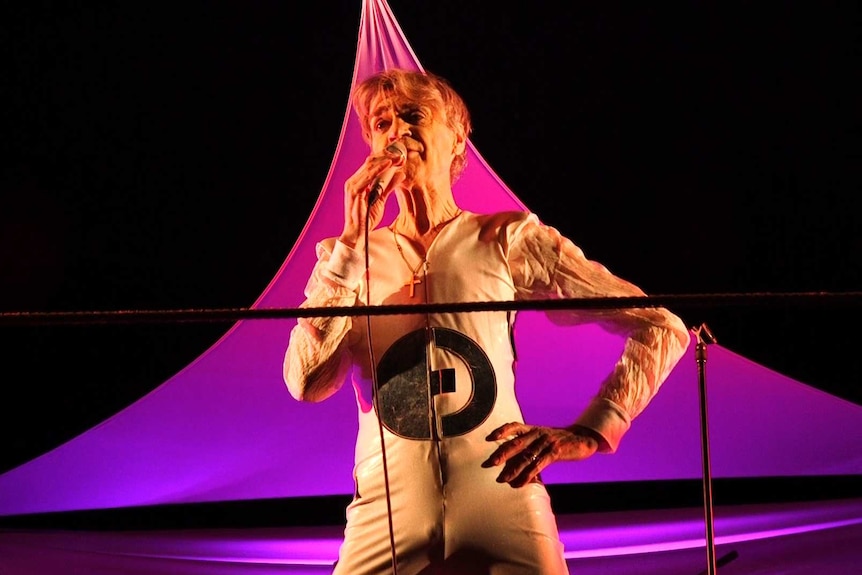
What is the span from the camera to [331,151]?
10.3ft

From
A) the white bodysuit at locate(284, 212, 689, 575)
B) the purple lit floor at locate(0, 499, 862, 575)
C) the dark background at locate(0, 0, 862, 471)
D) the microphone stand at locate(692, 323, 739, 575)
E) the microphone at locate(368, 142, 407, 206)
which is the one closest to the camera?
the microphone stand at locate(692, 323, 739, 575)

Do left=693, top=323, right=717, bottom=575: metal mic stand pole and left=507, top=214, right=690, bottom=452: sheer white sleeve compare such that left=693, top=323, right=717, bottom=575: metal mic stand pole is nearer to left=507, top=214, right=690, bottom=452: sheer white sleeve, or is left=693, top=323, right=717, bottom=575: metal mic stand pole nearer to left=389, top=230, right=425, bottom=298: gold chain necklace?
left=507, top=214, right=690, bottom=452: sheer white sleeve

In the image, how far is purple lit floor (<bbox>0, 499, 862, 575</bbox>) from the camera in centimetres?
248

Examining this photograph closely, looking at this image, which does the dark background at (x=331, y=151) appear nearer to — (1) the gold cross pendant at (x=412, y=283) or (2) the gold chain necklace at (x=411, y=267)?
(2) the gold chain necklace at (x=411, y=267)

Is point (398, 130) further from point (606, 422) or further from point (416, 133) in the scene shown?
point (606, 422)

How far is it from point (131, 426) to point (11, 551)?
49 cm

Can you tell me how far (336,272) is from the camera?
1977 mm

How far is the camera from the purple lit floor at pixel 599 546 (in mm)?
2484

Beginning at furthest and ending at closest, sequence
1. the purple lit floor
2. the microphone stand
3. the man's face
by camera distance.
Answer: the purple lit floor
the man's face
the microphone stand

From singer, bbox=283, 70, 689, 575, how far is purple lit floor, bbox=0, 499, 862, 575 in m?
0.72

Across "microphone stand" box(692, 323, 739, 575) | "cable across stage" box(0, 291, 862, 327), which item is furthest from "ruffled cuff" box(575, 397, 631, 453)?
"cable across stage" box(0, 291, 862, 327)

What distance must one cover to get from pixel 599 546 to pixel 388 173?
130 cm

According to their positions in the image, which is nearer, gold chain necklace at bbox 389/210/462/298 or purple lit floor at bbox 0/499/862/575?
gold chain necklace at bbox 389/210/462/298

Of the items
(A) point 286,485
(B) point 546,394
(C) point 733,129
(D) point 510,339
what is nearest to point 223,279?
(A) point 286,485
